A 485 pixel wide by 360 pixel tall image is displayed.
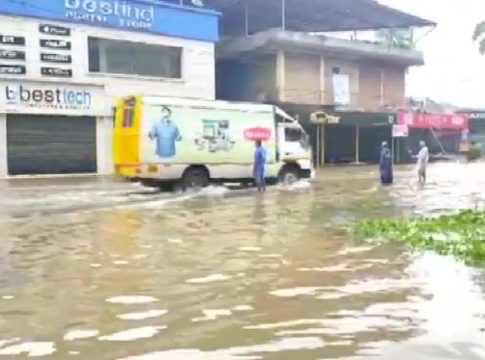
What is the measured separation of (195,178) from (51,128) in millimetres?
10889

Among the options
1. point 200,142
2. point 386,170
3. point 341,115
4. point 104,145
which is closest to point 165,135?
point 200,142

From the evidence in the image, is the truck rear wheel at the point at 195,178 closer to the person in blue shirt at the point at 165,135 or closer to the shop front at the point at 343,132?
the person in blue shirt at the point at 165,135

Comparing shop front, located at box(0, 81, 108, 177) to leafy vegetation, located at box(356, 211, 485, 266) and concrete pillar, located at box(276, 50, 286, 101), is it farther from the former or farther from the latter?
leafy vegetation, located at box(356, 211, 485, 266)

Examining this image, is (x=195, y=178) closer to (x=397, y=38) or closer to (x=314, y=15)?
(x=314, y=15)

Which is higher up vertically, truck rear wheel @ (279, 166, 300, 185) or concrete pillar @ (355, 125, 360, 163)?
concrete pillar @ (355, 125, 360, 163)

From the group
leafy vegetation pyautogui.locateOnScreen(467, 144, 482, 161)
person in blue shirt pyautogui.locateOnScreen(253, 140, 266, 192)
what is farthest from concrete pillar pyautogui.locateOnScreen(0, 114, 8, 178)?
leafy vegetation pyautogui.locateOnScreen(467, 144, 482, 161)

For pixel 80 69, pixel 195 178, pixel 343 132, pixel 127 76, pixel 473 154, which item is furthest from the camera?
pixel 473 154

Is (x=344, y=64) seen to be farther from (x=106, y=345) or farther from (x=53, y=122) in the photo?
(x=106, y=345)

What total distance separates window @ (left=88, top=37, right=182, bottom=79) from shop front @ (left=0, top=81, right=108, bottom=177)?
139 centimetres

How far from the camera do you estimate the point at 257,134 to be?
2384 cm

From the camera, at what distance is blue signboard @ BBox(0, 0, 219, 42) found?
3020cm

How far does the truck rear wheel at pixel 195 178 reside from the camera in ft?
73.6

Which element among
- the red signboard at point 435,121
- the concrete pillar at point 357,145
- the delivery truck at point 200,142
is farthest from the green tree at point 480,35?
the delivery truck at point 200,142

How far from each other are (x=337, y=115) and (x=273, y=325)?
3801 centimetres
